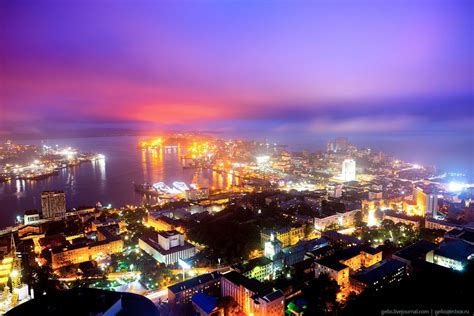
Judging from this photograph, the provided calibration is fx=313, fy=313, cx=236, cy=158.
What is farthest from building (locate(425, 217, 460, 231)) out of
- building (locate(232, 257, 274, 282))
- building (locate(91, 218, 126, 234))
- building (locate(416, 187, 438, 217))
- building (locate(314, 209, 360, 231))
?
building (locate(91, 218, 126, 234))

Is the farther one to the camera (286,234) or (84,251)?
(286,234)

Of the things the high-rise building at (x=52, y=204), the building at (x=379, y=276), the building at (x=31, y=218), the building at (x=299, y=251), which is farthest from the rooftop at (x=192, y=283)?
the high-rise building at (x=52, y=204)

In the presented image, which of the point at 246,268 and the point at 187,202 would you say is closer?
the point at 246,268

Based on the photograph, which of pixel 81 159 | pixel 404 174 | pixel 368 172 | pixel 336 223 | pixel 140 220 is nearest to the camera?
pixel 336 223

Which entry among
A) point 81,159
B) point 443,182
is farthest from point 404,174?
point 81,159

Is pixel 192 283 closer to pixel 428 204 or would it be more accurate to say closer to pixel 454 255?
pixel 454 255

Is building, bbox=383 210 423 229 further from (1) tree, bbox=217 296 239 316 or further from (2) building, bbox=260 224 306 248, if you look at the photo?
(1) tree, bbox=217 296 239 316

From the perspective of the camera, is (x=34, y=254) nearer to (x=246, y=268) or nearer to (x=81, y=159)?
(x=246, y=268)

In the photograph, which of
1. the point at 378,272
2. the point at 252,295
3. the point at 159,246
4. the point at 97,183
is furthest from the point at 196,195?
the point at 378,272
